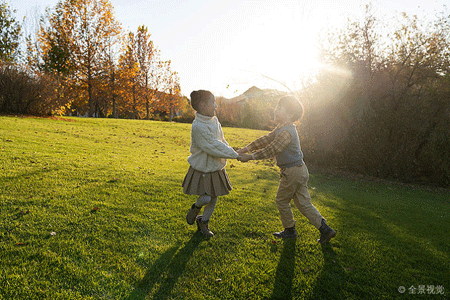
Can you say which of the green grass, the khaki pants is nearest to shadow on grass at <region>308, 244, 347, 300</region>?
the green grass

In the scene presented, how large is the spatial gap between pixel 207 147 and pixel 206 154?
159 mm

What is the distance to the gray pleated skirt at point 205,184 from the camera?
3.58 metres

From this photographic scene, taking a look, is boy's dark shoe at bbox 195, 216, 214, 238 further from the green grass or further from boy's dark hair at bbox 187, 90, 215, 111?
boy's dark hair at bbox 187, 90, 215, 111

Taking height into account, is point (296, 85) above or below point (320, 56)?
below

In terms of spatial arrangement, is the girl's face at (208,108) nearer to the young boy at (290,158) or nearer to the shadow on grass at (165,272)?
the young boy at (290,158)

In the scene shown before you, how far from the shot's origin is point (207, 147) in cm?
346

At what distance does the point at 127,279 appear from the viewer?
113 inches

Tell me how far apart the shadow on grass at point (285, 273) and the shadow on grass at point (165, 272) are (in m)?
1.10

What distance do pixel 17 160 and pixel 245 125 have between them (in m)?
32.5

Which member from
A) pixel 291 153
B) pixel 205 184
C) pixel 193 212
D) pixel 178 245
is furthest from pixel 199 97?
pixel 178 245

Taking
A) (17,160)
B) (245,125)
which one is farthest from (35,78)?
(245,125)

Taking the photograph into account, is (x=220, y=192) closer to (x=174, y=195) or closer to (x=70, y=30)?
(x=174, y=195)

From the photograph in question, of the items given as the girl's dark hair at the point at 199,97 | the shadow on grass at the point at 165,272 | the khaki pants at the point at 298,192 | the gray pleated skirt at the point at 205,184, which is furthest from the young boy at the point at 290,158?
the shadow on grass at the point at 165,272

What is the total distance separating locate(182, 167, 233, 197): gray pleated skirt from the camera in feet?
11.7
